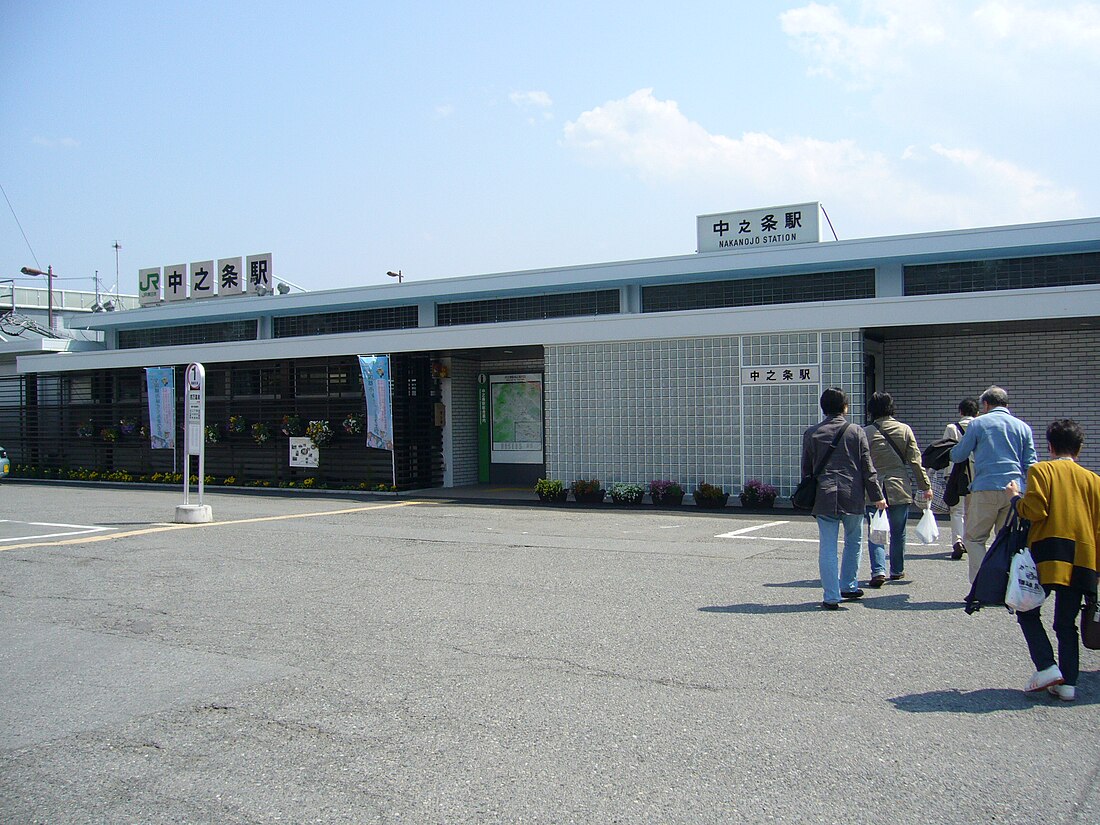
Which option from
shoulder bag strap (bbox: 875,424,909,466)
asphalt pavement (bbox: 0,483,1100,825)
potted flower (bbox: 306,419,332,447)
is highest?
potted flower (bbox: 306,419,332,447)

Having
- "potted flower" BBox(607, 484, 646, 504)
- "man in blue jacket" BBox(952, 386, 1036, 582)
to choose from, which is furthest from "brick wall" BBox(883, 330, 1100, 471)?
"man in blue jacket" BBox(952, 386, 1036, 582)

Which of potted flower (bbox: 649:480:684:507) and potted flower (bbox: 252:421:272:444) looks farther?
potted flower (bbox: 252:421:272:444)

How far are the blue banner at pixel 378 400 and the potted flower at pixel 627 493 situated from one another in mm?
5336

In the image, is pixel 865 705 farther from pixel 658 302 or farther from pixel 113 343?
pixel 113 343

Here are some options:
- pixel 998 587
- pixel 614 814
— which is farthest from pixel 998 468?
pixel 614 814

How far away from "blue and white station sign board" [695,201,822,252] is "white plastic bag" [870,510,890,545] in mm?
13585

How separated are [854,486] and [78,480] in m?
24.0

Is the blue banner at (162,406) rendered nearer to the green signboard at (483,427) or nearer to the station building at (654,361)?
the station building at (654,361)

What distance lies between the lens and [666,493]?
1683 cm

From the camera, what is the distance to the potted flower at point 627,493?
17.1 m

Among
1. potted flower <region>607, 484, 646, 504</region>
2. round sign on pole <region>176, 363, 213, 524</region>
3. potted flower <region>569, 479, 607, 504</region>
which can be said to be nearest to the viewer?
round sign on pole <region>176, 363, 213, 524</region>

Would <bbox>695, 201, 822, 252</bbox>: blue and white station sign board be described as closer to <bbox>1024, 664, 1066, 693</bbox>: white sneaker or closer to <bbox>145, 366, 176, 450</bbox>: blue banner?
<bbox>145, 366, 176, 450</bbox>: blue banner

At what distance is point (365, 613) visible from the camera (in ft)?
25.3

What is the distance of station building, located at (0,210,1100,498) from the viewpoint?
53.4ft
